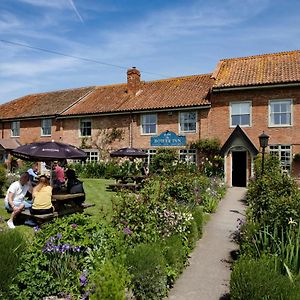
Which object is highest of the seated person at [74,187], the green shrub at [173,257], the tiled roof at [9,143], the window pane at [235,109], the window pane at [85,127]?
the window pane at [235,109]

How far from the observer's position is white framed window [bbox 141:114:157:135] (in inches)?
964

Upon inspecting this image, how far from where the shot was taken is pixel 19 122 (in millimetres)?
30859

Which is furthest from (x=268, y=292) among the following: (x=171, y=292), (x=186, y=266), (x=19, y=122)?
(x=19, y=122)

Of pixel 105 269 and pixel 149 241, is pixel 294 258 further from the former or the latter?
pixel 105 269

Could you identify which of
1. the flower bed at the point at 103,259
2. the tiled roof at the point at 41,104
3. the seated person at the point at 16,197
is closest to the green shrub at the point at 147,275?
the flower bed at the point at 103,259

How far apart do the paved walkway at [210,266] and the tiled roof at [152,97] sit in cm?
1340

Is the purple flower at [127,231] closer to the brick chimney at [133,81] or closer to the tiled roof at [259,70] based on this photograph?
the tiled roof at [259,70]

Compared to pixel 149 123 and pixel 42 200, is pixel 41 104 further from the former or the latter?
pixel 42 200

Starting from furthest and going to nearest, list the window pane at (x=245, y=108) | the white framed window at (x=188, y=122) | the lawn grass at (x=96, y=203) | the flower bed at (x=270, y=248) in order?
the white framed window at (x=188, y=122) → the window pane at (x=245, y=108) → the lawn grass at (x=96, y=203) → the flower bed at (x=270, y=248)

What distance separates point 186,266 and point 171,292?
1.29 m

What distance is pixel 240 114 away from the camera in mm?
21594

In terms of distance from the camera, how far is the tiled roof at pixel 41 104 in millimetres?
29641

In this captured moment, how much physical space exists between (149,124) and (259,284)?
20565 millimetres

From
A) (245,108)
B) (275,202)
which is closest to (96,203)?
(275,202)
